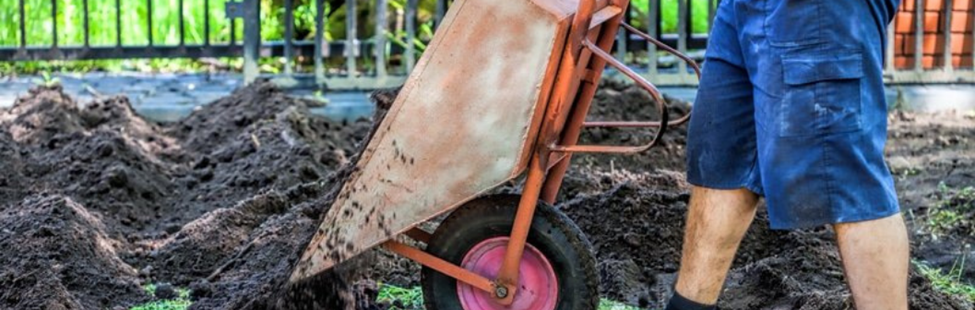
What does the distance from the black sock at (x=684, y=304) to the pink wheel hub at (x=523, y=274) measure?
356mm

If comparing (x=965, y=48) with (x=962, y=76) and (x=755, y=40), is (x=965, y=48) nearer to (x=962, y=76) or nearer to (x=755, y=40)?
(x=962, y=76)

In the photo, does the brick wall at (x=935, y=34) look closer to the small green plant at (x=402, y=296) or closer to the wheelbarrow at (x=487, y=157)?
the small green plant at (x=402, y=296)

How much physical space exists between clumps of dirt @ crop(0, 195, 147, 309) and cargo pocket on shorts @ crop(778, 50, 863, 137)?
7.20 ft

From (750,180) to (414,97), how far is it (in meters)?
0.92

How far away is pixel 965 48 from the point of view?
1018 cm

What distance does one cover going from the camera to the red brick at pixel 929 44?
1015 cm

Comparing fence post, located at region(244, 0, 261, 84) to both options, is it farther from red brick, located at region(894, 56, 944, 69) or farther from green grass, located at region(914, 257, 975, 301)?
green grass, located at region(914, 257, 975, 301)

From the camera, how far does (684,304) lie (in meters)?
4.43

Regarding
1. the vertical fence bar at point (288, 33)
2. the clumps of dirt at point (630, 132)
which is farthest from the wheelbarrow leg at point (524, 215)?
the vertical fence bar at point (288, 33)

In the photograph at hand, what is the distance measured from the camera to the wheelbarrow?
4086 millimetres

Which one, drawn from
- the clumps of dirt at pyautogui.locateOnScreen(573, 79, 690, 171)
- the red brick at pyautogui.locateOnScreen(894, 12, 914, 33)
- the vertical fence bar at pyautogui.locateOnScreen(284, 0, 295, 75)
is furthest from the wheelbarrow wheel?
the red brick at pyautogui.locateOnScreen(894, 12, 914, 33)

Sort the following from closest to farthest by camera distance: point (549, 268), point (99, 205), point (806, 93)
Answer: point (806, 93)
point (549, 268)
point (99, 205)

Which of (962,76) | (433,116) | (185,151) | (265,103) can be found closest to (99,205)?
(185,151)

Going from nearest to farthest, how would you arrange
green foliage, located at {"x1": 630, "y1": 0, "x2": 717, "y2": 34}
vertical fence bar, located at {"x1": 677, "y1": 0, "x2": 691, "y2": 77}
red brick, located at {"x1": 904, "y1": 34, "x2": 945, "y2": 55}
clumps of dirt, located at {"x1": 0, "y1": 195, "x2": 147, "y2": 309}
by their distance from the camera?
clumps of dirt, located at {"x1": 0, "y1": 195, "x2": 147, "y2": 309}
vertical fence bar, located at {"x1": 677, "y1": 0, "x2": 691, "y2": 77}
red brick, located at {"x1": 904, "y1": 34, "x2": 945, "y2": 55}
green foliage, located at {"x1": 630, "y1": 0, "x2": 717, "y2": 34}
